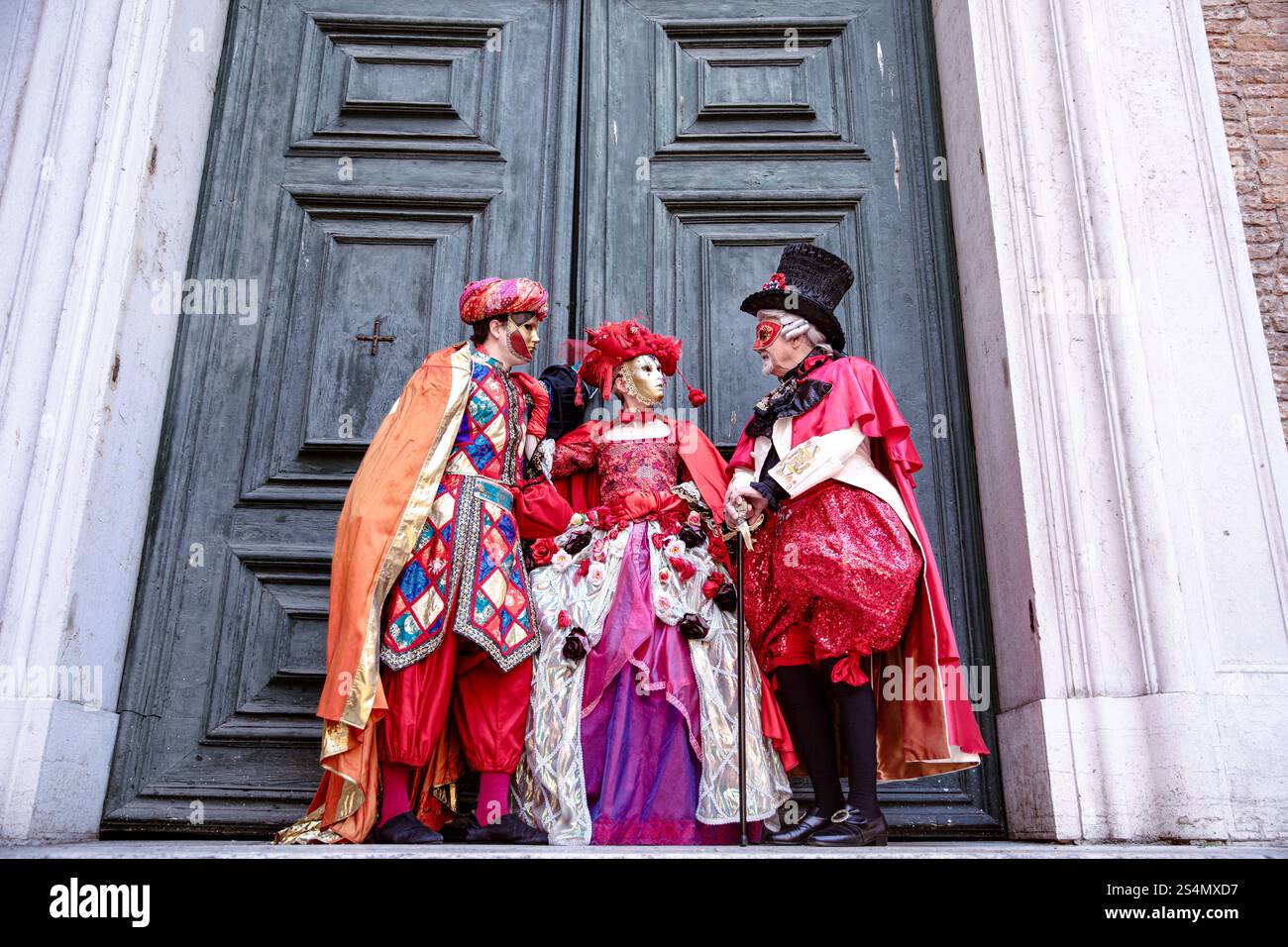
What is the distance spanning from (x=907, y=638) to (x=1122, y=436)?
0.99 m

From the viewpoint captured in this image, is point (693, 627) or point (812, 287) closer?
point (693, 627)

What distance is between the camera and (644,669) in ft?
12.0

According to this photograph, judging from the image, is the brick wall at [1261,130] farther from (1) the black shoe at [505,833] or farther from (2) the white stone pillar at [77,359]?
(2) the white stone pillar at [77,359]

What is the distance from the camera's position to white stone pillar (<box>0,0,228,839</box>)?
3.62 meters

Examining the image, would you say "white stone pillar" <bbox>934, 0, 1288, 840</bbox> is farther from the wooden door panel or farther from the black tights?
the black tights

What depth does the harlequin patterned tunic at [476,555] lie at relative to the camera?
3.55 meters

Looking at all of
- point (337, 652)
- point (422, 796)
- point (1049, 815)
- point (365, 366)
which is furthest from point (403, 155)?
point (1049, 815)

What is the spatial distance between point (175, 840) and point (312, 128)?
10.3 feet

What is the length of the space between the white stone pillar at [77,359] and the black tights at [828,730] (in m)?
2.46

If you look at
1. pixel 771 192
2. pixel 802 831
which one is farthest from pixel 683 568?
pixel 771 192

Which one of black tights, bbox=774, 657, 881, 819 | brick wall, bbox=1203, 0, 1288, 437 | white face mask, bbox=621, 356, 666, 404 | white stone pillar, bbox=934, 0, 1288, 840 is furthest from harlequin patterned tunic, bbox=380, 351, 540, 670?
brick wall, bbox=1203, 0, 1288, 437

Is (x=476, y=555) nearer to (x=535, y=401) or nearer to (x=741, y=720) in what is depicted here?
(x=535, y=401)

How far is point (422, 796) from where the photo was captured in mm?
3676

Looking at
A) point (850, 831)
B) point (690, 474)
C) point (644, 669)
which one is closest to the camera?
point (850, 831)
